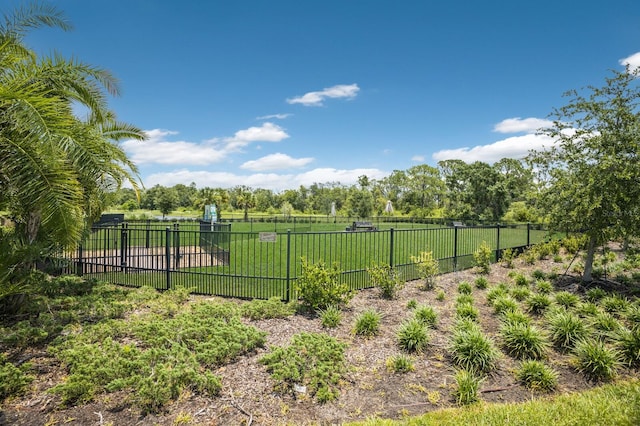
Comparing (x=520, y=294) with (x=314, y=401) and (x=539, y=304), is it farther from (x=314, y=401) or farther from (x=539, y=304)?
(x=314, y=401)

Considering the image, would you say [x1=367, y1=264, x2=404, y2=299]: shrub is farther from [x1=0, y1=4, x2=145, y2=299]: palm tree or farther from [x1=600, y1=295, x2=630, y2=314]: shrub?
[x1=0, y1=4, x2=145, y2=299]: palm tree

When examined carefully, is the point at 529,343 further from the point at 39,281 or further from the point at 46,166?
the point at 39,281

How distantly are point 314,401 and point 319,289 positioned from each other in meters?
2.68

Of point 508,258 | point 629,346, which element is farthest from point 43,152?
point 508,258

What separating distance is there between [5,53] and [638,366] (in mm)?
9503

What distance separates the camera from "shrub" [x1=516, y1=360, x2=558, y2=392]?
13.4ft

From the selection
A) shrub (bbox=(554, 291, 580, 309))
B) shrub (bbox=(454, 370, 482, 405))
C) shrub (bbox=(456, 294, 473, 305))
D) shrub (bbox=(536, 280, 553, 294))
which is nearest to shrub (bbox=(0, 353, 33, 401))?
shrub (bbox=(454, 370, 482, 405))

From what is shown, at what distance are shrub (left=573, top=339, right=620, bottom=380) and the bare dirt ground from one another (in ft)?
0.42

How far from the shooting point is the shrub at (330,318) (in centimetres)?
579

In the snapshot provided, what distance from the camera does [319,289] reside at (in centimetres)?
637

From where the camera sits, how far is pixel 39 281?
6508mm

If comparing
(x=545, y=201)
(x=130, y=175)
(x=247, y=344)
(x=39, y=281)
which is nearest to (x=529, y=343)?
(x=247, y=344)

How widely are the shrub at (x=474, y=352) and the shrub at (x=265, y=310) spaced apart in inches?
111

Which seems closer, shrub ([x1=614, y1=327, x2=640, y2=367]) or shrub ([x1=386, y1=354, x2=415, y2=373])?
shrub ([x1=386, y1=354, x2=415, y2=373])
